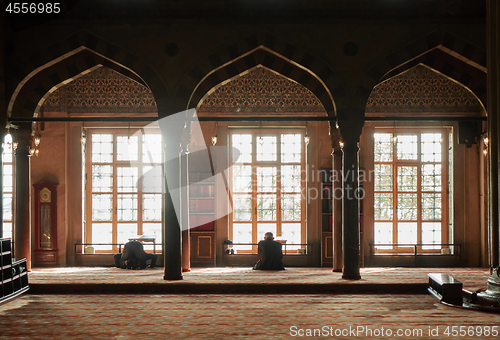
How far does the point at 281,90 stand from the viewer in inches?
428

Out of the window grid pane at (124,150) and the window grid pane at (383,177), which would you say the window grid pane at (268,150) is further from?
the window grid pane at (124,150)

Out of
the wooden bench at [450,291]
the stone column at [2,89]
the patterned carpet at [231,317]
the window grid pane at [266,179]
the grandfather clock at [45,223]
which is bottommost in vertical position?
the patterned carpet at [231,317]

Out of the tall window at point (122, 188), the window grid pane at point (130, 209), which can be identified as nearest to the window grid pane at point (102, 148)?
the tall window at point (122, 188)

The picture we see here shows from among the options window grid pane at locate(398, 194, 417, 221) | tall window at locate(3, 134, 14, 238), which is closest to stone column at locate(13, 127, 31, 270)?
tall window at locate(3, 134, 14, 238)

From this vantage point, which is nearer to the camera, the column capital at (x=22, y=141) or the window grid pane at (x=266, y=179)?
the column capital at (x=22, y=141)

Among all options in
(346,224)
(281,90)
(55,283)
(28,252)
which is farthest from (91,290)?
(281,90)

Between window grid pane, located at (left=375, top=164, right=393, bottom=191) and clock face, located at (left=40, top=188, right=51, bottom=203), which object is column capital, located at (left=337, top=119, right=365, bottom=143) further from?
clock face, located at (left=40, top=188, right=51, bottom=203)

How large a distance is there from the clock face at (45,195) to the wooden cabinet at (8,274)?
12.3 ft

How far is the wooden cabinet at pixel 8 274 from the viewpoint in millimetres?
6406

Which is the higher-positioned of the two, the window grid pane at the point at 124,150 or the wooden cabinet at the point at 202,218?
the window grid pane at the point at 124,150

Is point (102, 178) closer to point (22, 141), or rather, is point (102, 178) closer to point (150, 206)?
point (150, 206)

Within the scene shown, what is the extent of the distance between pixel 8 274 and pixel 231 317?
3.27m

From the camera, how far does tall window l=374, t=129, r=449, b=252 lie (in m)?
11.0

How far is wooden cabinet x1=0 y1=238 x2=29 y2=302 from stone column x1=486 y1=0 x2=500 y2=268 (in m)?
6.62
